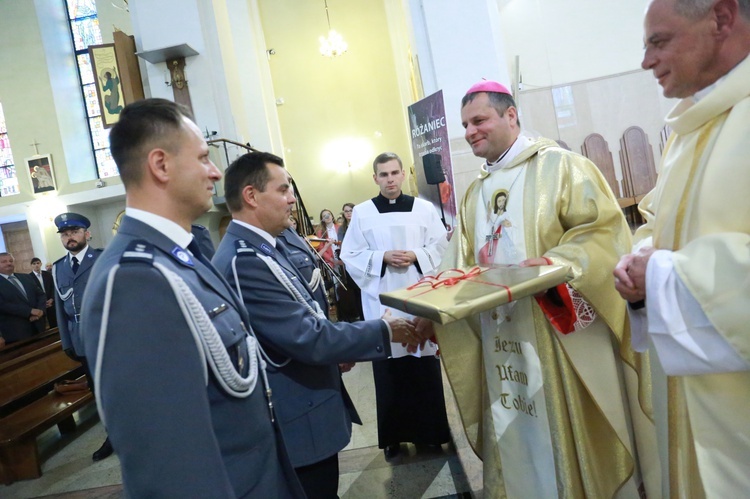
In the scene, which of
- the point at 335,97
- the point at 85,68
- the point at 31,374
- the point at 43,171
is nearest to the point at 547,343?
the point at 31,374

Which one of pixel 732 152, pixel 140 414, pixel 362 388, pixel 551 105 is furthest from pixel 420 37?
pixel 140 414

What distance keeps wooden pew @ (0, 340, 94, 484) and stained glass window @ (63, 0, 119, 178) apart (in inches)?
468

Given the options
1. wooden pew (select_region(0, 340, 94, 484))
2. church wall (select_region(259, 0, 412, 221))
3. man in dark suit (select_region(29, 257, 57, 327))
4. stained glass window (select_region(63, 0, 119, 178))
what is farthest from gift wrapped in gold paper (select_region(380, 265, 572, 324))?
stained glass window (select_region(63, 0, 119, 178))

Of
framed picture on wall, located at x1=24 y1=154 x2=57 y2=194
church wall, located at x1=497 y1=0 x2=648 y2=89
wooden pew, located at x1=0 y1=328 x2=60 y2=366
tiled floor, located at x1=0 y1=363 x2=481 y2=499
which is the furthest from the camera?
framed picture on wall, located at x1=24 y1=154 x2=57 y2=194

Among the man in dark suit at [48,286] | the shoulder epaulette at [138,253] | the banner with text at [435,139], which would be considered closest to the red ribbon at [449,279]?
the shoulder epaulette at [138,253]

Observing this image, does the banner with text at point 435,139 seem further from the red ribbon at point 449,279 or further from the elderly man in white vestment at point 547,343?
the red ribbon at point 449,279

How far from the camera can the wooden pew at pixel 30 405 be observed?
4.01m

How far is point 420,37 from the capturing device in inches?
245

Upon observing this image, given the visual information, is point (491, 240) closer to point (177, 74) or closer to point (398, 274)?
point (398, 274)

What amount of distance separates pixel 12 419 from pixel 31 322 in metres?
3.17

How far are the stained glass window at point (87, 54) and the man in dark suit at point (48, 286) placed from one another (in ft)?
19.3

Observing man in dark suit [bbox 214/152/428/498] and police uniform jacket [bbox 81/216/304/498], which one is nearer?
police uniform jacket [bbox 81/216/304/498]

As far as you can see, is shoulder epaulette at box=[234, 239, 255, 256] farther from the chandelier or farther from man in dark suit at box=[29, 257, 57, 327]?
the chandelier

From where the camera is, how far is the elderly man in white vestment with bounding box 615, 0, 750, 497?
4.22ft
